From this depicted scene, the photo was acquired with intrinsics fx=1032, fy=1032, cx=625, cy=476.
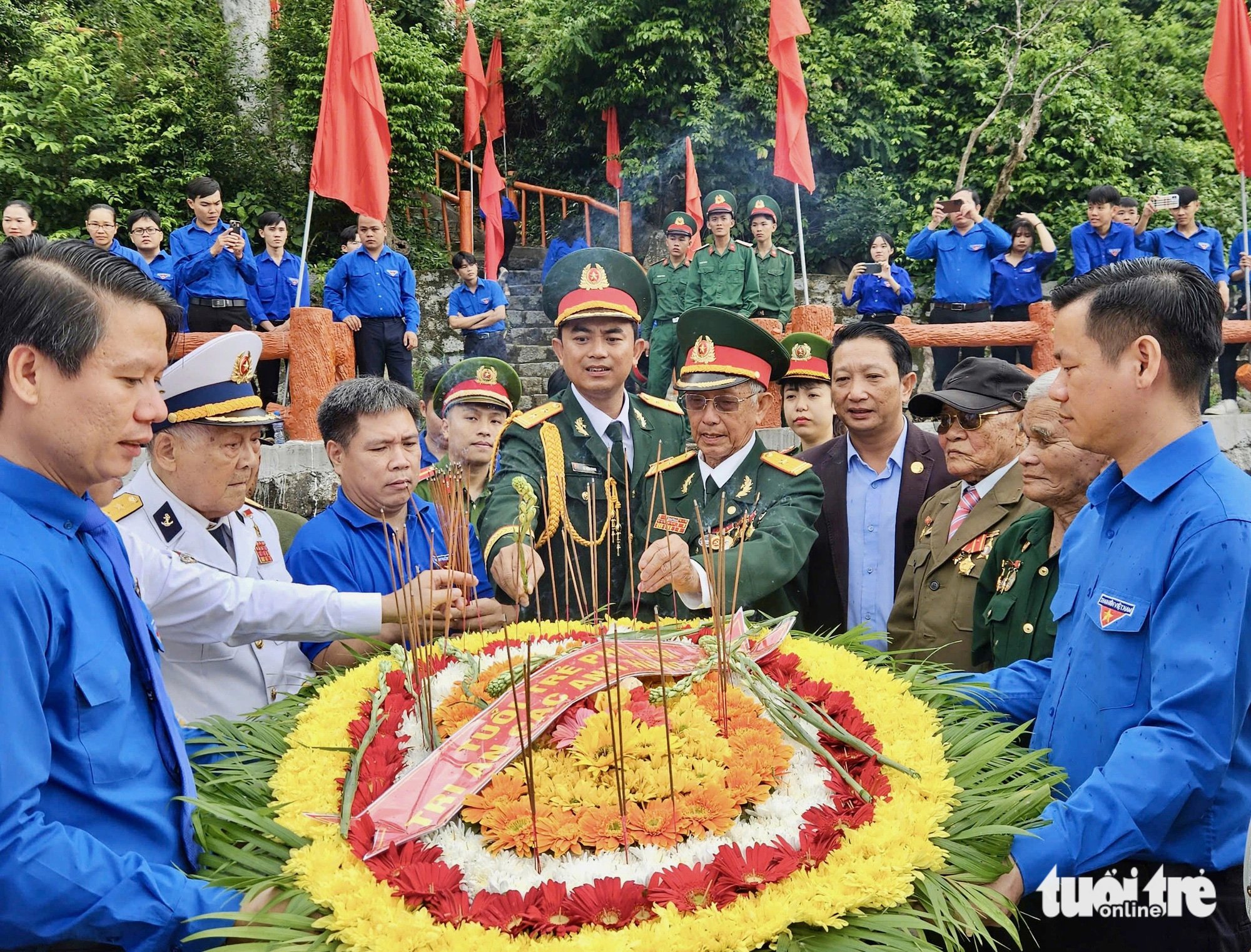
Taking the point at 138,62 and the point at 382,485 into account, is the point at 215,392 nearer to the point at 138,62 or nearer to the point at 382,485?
the point at 382,485

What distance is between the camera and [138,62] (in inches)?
553

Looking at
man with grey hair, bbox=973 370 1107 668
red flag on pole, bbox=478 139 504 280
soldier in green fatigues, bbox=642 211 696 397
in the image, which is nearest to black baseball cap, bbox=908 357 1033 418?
man with grey hair, bbox=973 370 1107 668

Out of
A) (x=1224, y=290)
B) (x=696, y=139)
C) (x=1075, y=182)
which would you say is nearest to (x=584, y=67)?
(x=696, y=139)

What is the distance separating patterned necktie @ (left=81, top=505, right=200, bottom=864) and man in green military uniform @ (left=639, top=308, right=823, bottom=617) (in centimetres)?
150

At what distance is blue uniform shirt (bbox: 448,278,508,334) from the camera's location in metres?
11.6

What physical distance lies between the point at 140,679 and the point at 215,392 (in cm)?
114

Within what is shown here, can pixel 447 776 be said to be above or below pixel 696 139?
below

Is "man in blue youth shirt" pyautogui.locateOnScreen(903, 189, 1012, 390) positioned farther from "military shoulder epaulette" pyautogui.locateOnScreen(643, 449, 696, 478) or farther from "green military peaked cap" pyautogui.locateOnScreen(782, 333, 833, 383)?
"military shoulder epaulette" pyautogui.locateOnScreen(643, 449, 696, 478)

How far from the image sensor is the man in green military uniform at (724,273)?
396 inches

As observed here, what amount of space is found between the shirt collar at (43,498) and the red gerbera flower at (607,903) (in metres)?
0.98

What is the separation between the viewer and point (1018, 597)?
2646 mm

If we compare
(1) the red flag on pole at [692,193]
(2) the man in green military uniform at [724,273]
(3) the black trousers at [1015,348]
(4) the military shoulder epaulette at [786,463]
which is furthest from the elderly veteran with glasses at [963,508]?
(1) the red flag on pole at [692,193]

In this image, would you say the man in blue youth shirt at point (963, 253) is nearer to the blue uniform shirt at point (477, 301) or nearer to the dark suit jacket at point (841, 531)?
the blue uniform shirt at point (477, 301)

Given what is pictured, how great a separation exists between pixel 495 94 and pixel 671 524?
16194 millimetres
